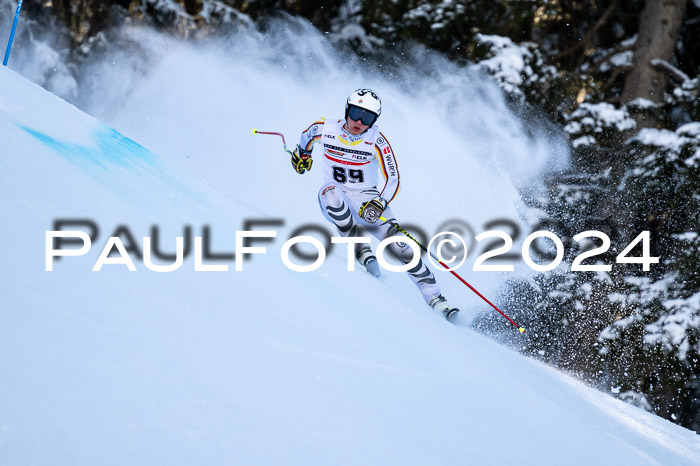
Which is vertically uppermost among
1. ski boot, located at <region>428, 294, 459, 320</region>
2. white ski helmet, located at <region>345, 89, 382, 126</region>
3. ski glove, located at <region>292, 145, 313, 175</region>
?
white ski helmet, located at <region>345, 89, 382, 126</region>

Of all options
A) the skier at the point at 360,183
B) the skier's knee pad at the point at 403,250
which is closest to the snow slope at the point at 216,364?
the skier at the point at 360,183

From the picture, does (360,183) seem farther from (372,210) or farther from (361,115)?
(361,115)

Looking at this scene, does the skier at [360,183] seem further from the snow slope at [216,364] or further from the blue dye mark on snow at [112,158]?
the blue dye mark on snow at [112,158]

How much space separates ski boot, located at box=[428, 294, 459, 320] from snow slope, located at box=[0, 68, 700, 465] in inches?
34.1

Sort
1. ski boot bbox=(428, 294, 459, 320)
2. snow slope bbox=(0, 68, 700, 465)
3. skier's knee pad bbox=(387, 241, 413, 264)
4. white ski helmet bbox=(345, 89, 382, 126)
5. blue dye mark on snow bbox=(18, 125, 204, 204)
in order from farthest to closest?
skier's knee pad bbox=(387, 241, 413, 264), ski boot bbox=(428, 294, 459, 320), white ski helmet bbox=(345, 89, 382, 126), blue dye mark on snow bbox=(18, 125, 204, 204), snow slope bbox=(0, 68, 700, 465)

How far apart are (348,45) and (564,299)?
5160 millimetres

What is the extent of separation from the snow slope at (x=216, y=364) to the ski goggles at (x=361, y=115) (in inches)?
51.9

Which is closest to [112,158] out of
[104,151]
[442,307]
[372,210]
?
[104,151]

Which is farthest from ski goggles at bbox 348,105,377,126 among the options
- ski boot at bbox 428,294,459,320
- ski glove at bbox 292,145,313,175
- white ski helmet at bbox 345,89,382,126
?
ski boot at bbox 428,294,459,320

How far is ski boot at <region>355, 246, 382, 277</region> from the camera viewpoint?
19.2 feet

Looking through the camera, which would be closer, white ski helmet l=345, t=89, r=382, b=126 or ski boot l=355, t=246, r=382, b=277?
white ski helmet l=345, t=89, r=382, b=126

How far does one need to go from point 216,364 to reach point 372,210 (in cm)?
332

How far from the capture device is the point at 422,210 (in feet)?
31.2

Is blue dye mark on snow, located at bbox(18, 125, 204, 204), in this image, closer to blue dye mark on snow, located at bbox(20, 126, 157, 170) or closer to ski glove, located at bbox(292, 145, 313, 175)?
blue dye mark on snow, located at bbox(20, 126, 157, 170)
